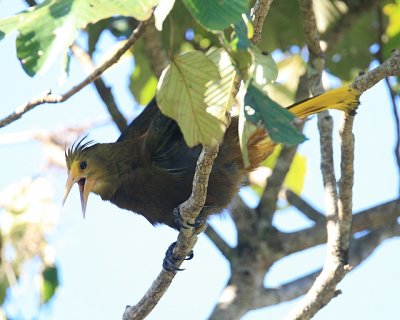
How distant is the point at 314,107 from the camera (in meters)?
3.67

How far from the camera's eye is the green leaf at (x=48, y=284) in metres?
4.15

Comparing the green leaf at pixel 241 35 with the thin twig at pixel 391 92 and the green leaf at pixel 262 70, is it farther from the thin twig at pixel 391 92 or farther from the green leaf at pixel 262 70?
the thin twig at pixel 391 92

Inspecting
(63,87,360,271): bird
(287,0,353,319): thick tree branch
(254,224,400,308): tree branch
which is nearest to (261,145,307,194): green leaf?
(254,224,400,308): tree branch

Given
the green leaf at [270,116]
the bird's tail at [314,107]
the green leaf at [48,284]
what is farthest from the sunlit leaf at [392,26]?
the green leaf at [270,116]

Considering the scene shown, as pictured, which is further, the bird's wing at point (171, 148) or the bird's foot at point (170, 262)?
the bird's wing at point (171, 148)

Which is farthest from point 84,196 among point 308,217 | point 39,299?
point 308,217

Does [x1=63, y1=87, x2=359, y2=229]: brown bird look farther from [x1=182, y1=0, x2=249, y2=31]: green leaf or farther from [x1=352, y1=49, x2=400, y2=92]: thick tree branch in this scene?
[x1=182, y1=0, x2=249, y2=31]: green leaf

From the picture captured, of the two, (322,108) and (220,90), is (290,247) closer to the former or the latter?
(322,108)

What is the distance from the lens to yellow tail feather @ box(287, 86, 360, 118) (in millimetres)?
3281

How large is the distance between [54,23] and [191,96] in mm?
395

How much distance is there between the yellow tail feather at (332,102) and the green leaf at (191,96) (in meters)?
1.14

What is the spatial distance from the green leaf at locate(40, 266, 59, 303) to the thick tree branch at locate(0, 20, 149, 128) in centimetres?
142

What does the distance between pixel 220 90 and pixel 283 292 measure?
270cm

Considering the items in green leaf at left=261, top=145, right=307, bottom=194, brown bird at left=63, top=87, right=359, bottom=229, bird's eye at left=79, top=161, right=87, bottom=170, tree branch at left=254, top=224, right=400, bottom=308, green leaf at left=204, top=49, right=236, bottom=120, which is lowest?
tree branch at left=254, top=224, right=400, bottom=308
